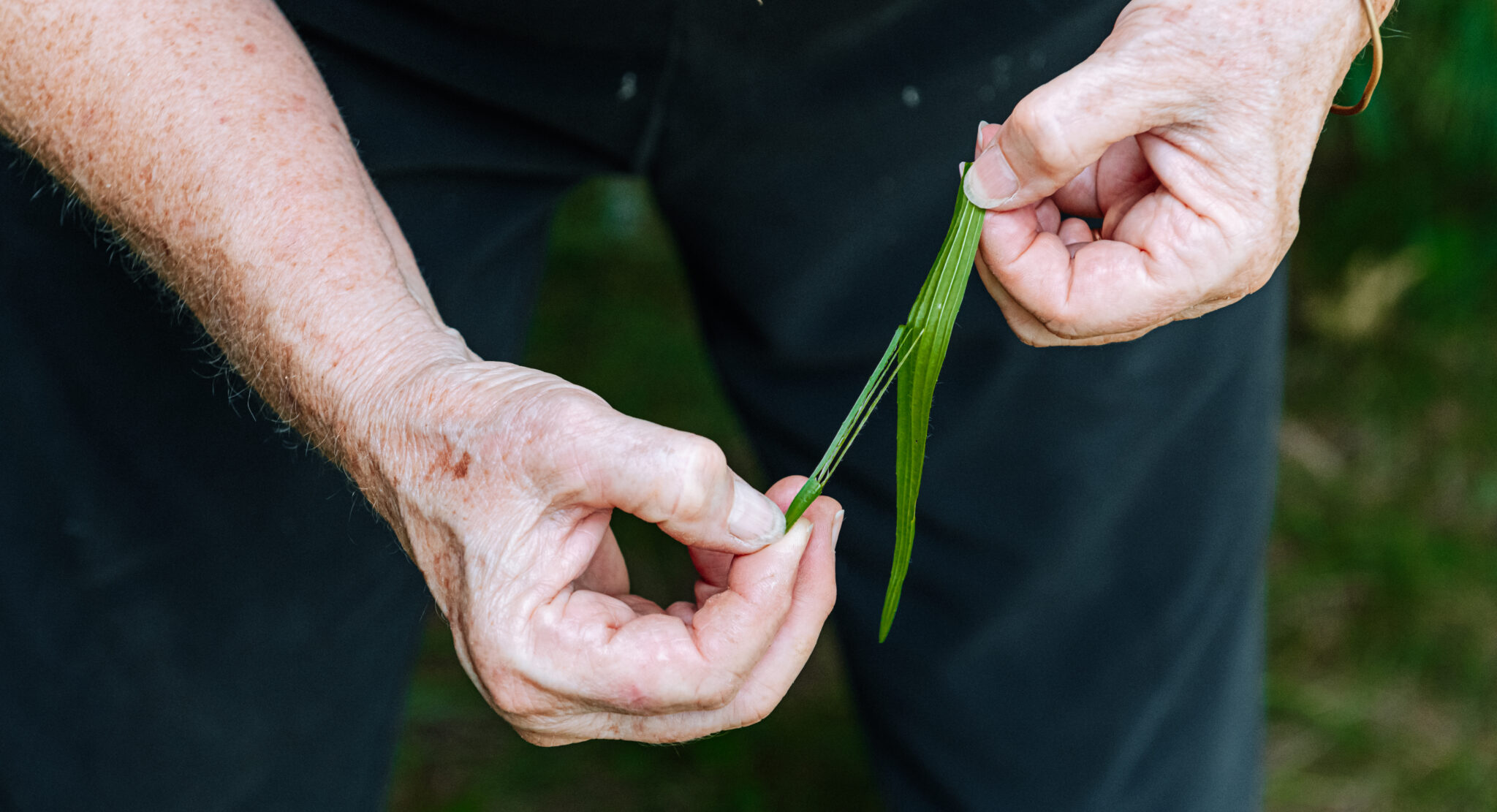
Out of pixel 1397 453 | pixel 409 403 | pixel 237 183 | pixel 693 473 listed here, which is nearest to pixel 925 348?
pixel 693 473

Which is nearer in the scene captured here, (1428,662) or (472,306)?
(472,306)

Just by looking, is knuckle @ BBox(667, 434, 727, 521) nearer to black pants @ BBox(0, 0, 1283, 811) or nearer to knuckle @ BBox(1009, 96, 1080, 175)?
knuckle @ BBox(1009, 96, 1080, 175)

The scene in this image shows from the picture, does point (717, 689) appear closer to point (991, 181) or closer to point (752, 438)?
point (991, 181)

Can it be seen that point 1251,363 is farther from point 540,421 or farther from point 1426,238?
point 1426,238

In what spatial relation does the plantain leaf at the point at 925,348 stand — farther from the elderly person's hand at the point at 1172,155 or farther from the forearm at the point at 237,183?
the forearm at the point at 237,183

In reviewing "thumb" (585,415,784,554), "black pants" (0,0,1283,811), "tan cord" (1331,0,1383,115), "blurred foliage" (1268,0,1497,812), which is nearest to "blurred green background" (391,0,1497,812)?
"blurred foliage" (1268,0,1497,812)

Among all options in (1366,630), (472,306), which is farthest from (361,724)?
(1366,630)

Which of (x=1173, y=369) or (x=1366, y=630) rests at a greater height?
(x=1173, y=369)

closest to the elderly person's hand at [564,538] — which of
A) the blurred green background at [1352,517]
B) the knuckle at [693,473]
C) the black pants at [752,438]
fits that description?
the knuckle at [693,473]
